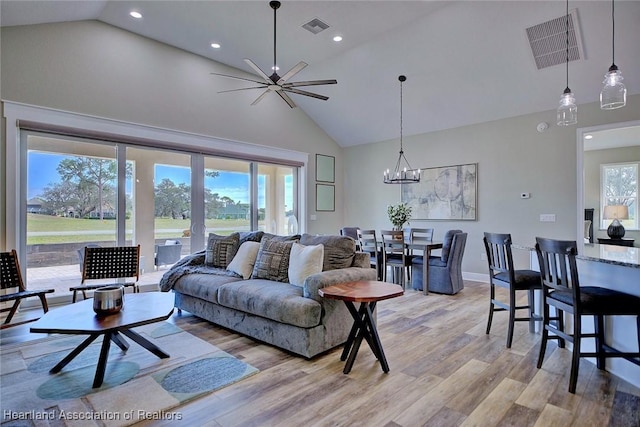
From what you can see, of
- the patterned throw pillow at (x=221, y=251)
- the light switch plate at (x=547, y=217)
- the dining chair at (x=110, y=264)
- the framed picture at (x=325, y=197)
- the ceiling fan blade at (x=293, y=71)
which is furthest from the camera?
the framed picture at (x=325, y=197)

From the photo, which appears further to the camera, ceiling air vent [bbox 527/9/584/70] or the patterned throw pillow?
the patterned throw pillow

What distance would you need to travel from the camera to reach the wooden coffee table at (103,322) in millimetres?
2188

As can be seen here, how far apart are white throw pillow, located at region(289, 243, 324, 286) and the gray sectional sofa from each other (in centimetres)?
1

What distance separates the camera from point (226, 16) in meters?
4.25

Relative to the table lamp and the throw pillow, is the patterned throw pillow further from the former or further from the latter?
the table lamp

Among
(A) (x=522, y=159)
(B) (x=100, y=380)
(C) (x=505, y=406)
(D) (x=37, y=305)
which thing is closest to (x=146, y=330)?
(B) (x=100, y=380)

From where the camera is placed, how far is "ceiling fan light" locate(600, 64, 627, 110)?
2455mm

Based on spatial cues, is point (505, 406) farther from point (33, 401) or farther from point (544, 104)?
point (544, 104)

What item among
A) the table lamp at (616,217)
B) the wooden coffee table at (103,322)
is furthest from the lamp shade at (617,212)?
the wooden coffee table at (103,322)

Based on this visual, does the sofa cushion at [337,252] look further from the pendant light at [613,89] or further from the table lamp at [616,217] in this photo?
the table lamp at [616,217]

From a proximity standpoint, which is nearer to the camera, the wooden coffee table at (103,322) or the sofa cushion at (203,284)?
the wooden coffee table at (103,322)

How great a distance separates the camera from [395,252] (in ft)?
18.3

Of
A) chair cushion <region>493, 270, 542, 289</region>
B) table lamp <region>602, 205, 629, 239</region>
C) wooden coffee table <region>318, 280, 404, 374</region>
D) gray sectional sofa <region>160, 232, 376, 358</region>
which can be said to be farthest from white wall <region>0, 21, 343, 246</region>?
table lamp <region>602, 205, 629, 239</region>

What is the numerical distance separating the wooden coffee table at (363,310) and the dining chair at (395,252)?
7.88ft
